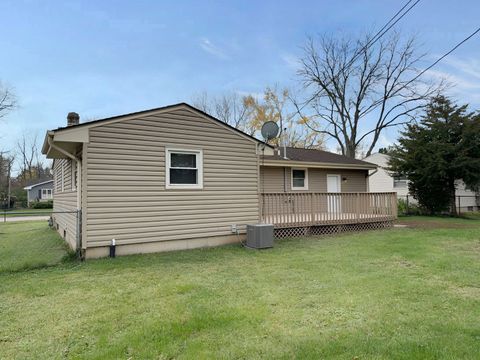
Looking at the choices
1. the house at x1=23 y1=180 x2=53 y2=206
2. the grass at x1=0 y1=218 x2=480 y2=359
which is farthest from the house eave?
the house at x1=23 y1=180 x2=53 y2=206

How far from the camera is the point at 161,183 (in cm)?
748

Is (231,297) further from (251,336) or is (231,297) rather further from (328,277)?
(328,277)

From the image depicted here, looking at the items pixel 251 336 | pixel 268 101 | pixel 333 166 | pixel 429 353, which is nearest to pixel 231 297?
pixel 251 336

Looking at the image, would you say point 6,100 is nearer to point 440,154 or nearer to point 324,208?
point 324,208

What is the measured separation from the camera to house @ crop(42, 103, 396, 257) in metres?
6.72

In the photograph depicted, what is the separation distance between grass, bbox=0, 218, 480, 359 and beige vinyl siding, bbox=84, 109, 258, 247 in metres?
0.91

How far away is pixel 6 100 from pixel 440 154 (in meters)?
34.9

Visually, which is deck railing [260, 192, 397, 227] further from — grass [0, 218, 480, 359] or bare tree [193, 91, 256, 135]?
bare tree [193, 91, 256, 135]

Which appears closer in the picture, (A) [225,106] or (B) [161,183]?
(B) [161,183]

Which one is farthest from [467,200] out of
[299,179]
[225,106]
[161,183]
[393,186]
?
[161,183]

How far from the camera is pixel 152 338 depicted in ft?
10.3

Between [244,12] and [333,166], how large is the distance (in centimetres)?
769

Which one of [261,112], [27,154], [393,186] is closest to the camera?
[393,186]

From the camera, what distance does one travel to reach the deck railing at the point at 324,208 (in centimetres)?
954
